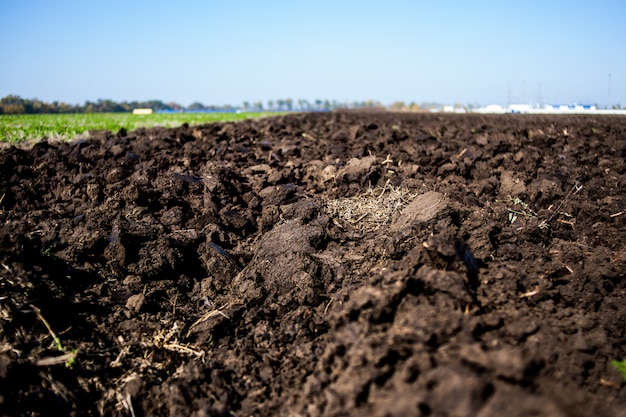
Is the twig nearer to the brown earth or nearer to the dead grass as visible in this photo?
the brown earth

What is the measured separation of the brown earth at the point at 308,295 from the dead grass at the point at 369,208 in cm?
3

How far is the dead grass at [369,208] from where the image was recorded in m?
4.64

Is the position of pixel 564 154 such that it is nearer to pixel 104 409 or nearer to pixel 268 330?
pixel 268 330

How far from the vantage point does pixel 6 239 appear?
3320mm

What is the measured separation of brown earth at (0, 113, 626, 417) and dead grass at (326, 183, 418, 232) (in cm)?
3

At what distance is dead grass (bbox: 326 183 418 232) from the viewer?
15.2ft

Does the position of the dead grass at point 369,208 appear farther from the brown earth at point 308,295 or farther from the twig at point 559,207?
the twig at point 559,207

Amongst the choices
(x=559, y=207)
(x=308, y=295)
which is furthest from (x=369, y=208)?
(x=559, y=207)

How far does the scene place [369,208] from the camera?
16.1 feet

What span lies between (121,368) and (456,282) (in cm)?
201

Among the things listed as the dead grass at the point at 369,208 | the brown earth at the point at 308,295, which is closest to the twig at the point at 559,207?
the brown earth at the point at 308,295

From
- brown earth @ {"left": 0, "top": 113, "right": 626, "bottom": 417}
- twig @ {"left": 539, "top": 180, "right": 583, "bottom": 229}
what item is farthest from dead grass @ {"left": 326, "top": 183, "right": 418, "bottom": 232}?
twig @ {"left": 539, "top": 180, "right": 583, "bottom": 229}

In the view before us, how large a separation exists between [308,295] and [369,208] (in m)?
1.67

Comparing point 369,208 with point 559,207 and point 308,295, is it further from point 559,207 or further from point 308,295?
point 559,207
